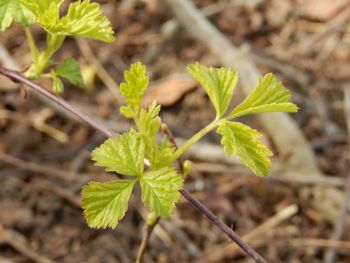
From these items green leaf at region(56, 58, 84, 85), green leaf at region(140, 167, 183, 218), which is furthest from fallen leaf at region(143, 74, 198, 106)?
green leaf at region(140, 167, 183, 218)

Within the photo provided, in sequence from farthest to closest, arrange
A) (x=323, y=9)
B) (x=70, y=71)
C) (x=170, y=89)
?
(x=323, y=9) → (x=170, y=89) → (x=70, y=71)

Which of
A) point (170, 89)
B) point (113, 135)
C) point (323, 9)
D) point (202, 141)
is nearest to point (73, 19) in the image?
point (113, 135)

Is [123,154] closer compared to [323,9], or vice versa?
[123,154]

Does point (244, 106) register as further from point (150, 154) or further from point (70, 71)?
point (70, 71)

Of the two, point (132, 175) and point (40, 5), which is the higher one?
point (40, 5)

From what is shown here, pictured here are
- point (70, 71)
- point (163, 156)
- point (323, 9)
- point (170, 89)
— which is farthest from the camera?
point (323, 9)

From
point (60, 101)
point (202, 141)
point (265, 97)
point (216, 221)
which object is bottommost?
point (202, 141)

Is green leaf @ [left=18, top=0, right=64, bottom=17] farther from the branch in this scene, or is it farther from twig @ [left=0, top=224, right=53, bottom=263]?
twig @ [left=0, top=224, right=53, bottom=263]
